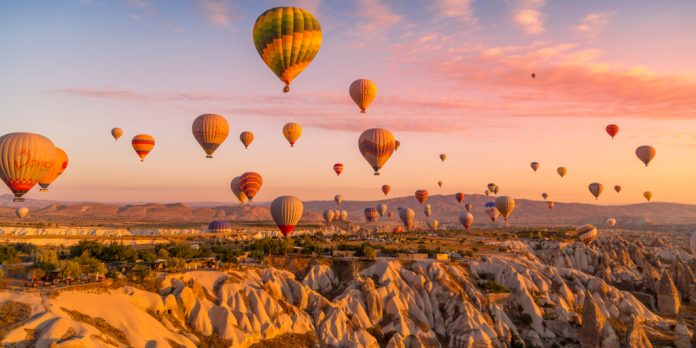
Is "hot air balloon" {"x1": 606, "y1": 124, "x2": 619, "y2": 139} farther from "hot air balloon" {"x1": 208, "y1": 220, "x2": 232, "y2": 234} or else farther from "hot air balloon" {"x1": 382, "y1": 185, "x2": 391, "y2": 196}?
"hot air balloon" {"x1": 208, "y1": 220, "x2": 232, "y2": 234}

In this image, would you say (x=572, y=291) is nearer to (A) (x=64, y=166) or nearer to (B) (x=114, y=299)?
(B) (x=114, y=299)

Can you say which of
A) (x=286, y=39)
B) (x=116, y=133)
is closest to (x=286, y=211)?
(x=286, y=39)

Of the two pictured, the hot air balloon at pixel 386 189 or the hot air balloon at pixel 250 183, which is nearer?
the hot air balloon at pixel 250 183

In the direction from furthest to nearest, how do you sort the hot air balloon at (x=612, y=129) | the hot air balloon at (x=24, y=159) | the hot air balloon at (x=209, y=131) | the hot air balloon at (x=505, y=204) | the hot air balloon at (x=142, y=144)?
the hot air balloon at (x=505, y=204) → the hot air balloon at (x=612, y=129) → the hot air balloon at (x=142, y=144) → the hot air balloon at (x=209, y=131) → the hot air balloon at (x=24, y=159)

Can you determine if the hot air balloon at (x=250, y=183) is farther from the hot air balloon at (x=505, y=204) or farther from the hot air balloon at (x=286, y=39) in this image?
the hot air balloon at (x=505, y=204)

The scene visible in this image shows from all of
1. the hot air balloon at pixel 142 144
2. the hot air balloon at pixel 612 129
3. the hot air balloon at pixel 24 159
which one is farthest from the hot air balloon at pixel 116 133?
the hot air balloon at pixel 612 129

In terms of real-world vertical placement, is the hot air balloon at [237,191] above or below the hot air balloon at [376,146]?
below

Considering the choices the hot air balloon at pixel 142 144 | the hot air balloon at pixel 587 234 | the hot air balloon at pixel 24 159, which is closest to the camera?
the hot air balloon at pixel 24 159

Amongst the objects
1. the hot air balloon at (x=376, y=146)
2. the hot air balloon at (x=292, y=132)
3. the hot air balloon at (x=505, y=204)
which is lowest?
the hot air balloon at (x=505, y=204)
